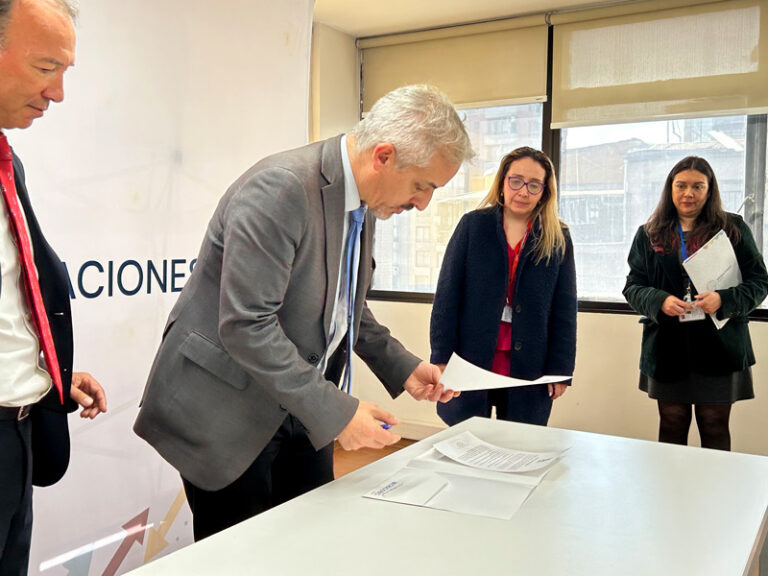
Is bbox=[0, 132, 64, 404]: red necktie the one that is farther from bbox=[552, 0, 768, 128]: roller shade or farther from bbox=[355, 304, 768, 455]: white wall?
bbox=[552, 0, 768, 128]: roller shade

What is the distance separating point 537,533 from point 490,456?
40cm

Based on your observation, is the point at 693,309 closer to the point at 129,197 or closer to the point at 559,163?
the point at 559,163

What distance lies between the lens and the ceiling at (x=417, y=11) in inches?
157

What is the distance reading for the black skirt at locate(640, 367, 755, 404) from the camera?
2.91 metres

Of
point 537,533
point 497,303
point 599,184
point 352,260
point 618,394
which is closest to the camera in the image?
point 537,533

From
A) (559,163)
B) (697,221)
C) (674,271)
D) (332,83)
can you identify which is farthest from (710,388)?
(332,83)

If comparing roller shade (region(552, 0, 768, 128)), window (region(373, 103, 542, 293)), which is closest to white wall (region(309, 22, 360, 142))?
window (region(373, 103, 542, 293))

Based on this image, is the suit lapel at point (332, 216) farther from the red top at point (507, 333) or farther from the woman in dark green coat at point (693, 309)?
the woman in dark green coat at point (693, 309)

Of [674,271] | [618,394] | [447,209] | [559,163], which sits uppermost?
[559,163]

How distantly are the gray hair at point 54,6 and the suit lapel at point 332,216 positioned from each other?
0.50 metres

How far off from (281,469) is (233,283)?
47 centimetres

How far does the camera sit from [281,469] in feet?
4.99

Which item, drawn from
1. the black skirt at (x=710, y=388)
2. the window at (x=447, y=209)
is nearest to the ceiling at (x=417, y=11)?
the window at (x=447, y=209)

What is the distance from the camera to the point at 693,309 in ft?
9.43
